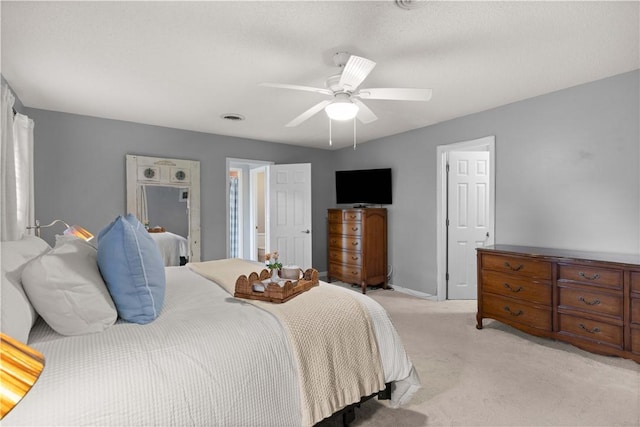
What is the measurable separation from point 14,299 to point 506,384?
2736 mm

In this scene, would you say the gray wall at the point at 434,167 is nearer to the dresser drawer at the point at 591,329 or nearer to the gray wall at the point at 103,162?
the gray wall at the point at 103,162

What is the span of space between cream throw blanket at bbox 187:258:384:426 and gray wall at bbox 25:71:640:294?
2.59 meters

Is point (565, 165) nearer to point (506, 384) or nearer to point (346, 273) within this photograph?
point (506, 384)

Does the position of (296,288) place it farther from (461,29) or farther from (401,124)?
(401,124)

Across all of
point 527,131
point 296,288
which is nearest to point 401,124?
point 527,131

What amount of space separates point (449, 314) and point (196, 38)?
365cm

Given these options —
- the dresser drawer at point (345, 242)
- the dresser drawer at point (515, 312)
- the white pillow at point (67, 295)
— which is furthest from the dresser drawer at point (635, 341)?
the white pillow at point (67, 295)

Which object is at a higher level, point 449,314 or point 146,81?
point 146,81

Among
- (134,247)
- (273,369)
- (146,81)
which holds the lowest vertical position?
(273,369)

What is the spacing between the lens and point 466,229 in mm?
4340

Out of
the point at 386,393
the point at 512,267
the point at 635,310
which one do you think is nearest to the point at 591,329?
the point at 635,310

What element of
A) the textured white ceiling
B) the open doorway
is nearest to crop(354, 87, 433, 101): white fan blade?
the textured white ceiling

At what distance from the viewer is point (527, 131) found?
3.38 m

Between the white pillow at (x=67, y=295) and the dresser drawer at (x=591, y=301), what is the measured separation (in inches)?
126
